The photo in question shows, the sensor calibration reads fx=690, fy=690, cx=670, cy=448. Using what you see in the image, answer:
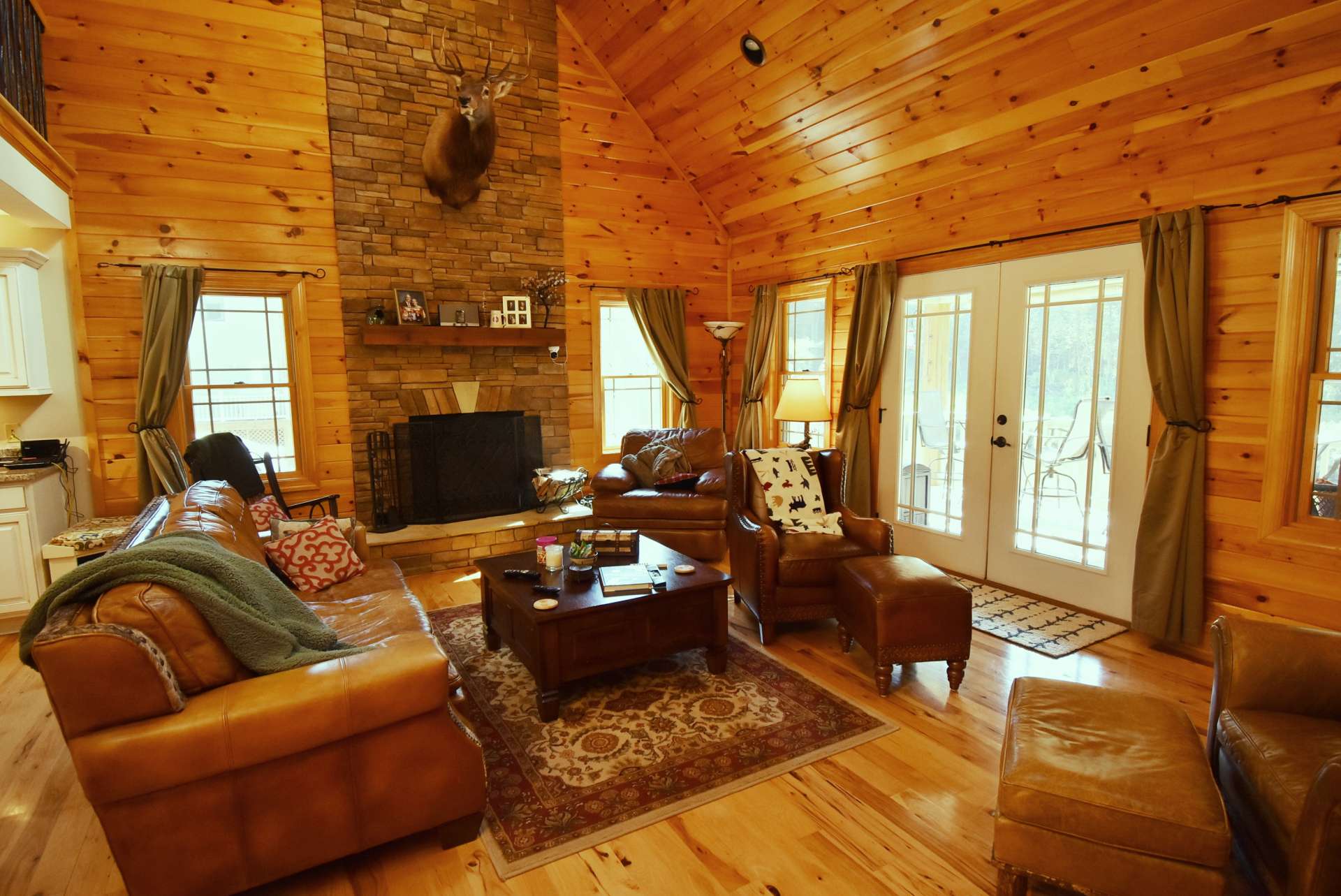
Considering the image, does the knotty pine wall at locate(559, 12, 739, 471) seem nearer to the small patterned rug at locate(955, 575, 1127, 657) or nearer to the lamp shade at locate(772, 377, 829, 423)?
the lamp shade at locate(772, 377, 829, 423)

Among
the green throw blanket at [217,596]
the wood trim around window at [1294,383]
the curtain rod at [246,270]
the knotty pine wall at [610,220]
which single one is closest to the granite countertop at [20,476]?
the curtain rod at [246,270]

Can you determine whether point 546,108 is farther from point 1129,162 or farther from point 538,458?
point 1129,162

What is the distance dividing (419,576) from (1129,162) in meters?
4.93

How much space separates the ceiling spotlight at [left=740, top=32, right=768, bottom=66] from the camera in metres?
4.46

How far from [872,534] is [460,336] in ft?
11.3

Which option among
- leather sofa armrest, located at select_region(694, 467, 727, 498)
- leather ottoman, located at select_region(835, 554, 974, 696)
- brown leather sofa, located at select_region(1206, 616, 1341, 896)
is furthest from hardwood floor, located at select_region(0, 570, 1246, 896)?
leather sofa armrest, located at select_region(694, 467, 727, 498)

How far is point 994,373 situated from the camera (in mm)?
4332

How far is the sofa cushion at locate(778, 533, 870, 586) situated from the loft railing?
177 inches

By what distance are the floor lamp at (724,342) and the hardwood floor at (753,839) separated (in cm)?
348

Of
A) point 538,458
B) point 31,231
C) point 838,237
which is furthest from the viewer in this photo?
point 538,458

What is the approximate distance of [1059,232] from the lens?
389 cm

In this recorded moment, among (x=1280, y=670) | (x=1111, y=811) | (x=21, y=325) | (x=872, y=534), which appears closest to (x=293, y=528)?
(x=21, y=325)

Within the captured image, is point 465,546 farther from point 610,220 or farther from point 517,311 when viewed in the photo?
point 610,220

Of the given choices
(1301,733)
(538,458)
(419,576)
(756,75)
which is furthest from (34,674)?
(756,75)
